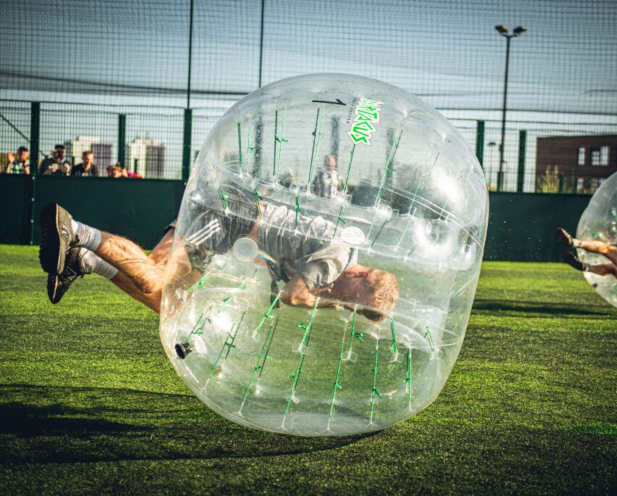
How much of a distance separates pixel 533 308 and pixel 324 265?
533 cm

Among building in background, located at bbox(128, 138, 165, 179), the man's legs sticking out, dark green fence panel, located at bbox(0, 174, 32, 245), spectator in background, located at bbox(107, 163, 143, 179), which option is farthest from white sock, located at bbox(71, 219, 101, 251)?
dark green fence panel, located at bbox(0, 174, 32, 245)

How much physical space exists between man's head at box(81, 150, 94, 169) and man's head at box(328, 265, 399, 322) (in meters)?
12.2

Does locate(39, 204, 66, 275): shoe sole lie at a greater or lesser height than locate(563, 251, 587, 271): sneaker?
greater

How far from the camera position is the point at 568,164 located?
563 inches

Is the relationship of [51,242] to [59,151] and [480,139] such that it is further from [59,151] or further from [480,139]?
[480,139]

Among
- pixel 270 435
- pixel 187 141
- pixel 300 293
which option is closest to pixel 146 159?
pixel 187 141

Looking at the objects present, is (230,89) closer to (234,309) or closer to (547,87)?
(547,87)

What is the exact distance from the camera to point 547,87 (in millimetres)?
14039

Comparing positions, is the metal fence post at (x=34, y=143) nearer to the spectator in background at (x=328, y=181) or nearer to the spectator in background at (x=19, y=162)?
the spectator in background at (x=19, y=162)

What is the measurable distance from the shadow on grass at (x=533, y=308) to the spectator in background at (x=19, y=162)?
376 inches

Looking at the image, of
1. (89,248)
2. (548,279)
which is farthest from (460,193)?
(548,279)

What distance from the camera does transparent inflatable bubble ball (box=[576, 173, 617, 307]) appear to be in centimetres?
640

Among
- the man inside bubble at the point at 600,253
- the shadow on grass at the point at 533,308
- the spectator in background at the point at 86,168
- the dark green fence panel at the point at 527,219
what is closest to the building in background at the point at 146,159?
the spectator in background at the point at 86,168

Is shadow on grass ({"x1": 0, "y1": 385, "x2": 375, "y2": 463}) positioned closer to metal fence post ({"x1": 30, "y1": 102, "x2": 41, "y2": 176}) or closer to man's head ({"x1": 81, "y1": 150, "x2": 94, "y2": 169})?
man's head ({"x1": 81, "y1": 150, "x2": 94, "y2": 169})
